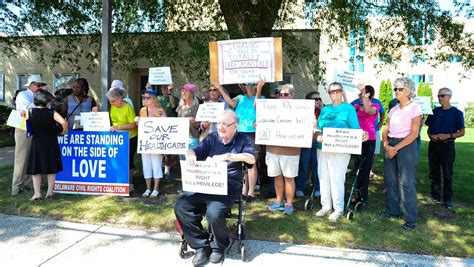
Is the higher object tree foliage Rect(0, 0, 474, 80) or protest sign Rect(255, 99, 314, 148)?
tree foliage Rect(0, 0, 474, 80)

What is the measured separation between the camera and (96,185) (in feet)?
20.4

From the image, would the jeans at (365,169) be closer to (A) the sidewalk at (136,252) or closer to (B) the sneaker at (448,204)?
(B) the sneaker at (448,204)

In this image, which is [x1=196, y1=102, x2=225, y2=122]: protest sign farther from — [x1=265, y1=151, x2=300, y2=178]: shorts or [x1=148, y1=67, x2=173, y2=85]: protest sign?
[x1=148, y1=67, x2=173, y2=85]: protest sign

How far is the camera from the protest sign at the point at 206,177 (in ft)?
12.5

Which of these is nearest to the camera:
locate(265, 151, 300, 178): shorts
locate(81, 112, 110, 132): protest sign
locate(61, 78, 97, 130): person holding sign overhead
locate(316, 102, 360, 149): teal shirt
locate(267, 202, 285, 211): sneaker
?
locate(316, 102, 360, 149): teal shirt

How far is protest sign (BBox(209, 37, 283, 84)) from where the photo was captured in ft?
18.4

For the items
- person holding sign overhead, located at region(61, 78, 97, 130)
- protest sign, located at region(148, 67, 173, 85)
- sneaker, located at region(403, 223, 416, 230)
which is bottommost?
sneaker, located at region(403, 223, 416, 230)

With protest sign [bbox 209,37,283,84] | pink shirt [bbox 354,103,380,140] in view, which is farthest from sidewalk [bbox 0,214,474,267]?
protest sign [bbox 209,37,283,84]

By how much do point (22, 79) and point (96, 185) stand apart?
12.2 meters

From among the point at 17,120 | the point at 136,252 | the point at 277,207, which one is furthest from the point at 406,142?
the point at 17,120

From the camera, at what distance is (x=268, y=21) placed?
7355mm

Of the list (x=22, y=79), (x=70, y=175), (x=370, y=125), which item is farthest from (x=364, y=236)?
(x=22, y=79)

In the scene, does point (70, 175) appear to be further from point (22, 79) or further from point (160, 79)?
point (22, 79)

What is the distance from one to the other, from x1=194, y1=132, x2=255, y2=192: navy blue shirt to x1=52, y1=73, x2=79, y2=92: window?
12.5 meters
